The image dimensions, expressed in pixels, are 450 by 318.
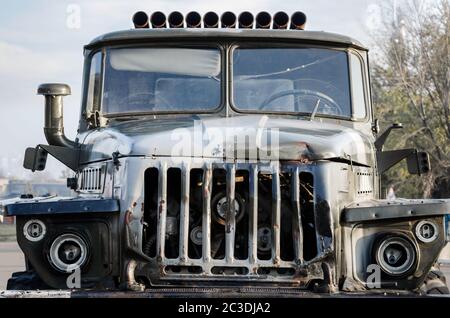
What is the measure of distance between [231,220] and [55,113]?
2104 millimetres

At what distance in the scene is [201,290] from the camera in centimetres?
592

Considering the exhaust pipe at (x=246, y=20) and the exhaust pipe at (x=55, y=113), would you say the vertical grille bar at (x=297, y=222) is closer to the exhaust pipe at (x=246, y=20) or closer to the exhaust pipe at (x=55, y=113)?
the exhaust pipe at (x=55, y=113)

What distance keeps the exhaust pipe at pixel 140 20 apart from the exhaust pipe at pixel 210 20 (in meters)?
0.51

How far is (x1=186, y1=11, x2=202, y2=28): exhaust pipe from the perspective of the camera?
7.97 metres

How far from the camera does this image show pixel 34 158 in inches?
307

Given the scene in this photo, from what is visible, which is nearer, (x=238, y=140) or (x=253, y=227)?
(x=253, y=227)

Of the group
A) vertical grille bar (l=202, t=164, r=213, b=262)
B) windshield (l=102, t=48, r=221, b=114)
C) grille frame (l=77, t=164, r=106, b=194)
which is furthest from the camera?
windshield (l=102, t=48, r=221, b=114)

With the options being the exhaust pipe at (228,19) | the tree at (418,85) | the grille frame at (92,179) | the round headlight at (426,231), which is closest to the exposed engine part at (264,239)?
the round headlight at (426,231)

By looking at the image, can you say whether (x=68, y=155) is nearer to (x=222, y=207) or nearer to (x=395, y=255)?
(x=222, y=207)

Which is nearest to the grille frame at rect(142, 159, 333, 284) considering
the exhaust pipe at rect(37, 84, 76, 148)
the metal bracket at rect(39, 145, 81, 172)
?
the exhaust pipe at rect(37, 84, 76, 148)

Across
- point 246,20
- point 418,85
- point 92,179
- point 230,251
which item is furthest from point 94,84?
point 418,85

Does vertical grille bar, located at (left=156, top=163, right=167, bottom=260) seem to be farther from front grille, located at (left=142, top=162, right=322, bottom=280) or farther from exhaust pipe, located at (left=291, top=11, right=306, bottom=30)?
exhaust pipe, located at (left=291, top=11, right=306, bottom=30)

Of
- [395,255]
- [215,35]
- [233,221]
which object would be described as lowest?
[395,255]

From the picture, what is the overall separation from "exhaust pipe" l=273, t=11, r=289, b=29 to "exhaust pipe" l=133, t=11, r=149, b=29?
1072 millimetres
